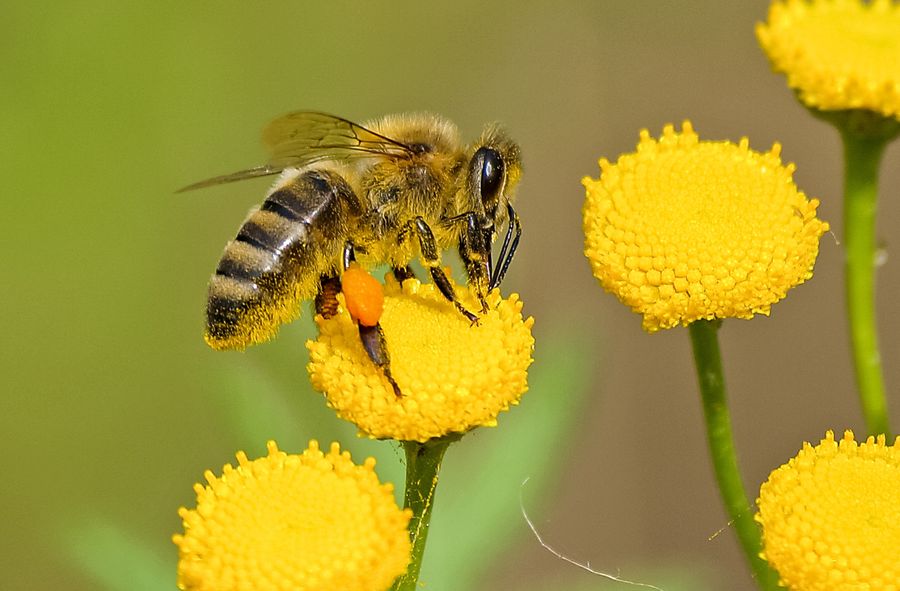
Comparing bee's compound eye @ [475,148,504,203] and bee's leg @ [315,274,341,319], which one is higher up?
bee's compound eye @ [475,148,504,203]

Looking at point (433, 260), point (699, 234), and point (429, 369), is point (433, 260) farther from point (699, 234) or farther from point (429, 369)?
point (699, 234)

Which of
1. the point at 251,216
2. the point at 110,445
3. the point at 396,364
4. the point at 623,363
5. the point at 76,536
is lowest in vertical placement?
the point at 623,363

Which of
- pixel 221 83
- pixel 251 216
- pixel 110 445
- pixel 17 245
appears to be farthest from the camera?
pixel 221 83

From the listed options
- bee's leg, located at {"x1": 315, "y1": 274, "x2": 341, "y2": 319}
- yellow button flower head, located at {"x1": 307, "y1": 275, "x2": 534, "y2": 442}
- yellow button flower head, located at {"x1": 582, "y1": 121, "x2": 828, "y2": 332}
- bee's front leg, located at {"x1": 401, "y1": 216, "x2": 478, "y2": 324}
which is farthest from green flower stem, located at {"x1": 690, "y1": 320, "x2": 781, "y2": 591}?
bee's leg, located at {"x1": 315, "y1": 274, "x2": 341, "y2": 319}

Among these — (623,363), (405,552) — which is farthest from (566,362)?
(623,363)

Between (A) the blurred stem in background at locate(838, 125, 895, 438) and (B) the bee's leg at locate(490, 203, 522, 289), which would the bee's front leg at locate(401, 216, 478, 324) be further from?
(A) the blurred stem in background at locate(838, 125, 895, 438)

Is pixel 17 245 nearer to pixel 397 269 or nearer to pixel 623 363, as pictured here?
pixel 623 363

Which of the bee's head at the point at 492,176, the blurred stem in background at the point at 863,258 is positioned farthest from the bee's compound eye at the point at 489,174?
the blurred stem in background at the point at 863,258

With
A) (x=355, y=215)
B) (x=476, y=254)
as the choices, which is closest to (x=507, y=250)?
(x=476, y=254)
